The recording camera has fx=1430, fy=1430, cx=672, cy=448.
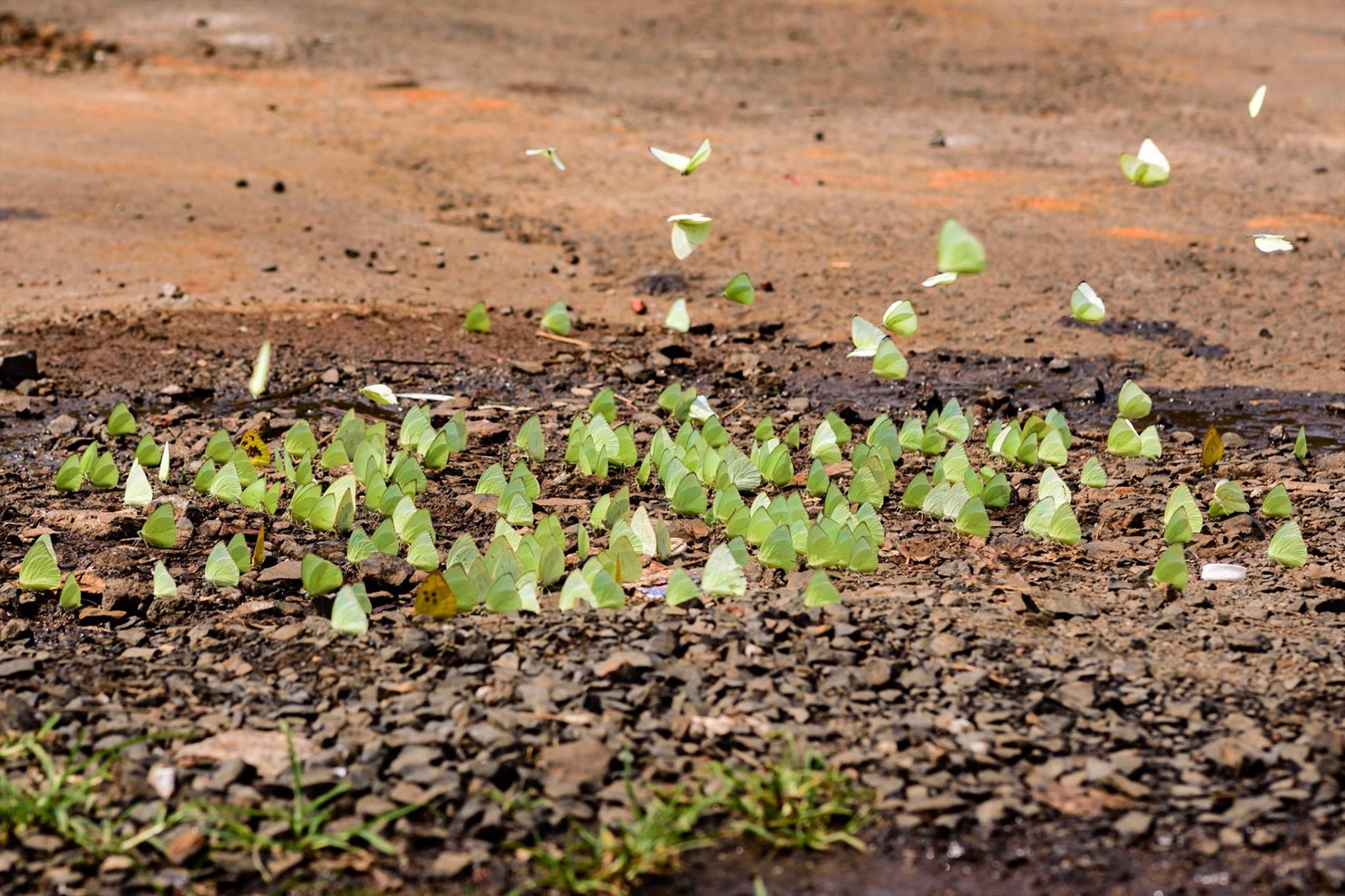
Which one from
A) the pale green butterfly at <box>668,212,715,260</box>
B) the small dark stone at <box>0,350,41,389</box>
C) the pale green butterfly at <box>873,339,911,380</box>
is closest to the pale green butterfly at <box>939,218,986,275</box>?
the pale green butterfly at <box>668,212,715,260</box>

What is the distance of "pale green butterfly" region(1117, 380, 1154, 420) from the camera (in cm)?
481

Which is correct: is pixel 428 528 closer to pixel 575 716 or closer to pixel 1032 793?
pixel 575 716

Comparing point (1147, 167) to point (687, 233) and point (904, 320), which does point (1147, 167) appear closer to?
point (904, 320)

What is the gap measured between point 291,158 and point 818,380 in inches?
178

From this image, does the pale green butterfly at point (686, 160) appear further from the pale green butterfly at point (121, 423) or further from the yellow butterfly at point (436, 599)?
the pale green butterfly at point (121, 423)

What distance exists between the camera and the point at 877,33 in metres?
13.1

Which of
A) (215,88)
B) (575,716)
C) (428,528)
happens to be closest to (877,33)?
(215,88)

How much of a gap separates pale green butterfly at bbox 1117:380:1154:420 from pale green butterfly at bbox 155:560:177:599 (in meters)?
3.07

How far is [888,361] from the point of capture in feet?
15.5

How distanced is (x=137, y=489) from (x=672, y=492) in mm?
1514

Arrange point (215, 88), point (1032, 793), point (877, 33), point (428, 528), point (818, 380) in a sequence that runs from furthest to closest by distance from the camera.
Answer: point (877, 33), point (215, 88), point (818, 380), point (428, 528), point (1032, 793)

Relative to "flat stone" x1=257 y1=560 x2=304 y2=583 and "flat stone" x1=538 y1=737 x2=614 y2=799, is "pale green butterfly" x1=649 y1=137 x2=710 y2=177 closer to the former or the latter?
"flat stone" x1=257 y1=560 x2=304 y2=583

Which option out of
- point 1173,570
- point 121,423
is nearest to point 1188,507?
point 1173,570

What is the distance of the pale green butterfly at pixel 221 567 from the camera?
3.43 meters
